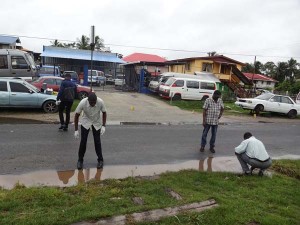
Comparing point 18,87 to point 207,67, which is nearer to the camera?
point 18,87

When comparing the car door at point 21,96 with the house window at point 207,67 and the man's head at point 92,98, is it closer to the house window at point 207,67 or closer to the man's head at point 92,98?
the man's head at point 92,98

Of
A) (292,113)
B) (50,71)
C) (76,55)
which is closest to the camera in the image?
(292,113)

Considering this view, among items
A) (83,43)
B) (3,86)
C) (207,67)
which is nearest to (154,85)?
(3,86)

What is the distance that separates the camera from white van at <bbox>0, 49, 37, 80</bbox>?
17.9 m

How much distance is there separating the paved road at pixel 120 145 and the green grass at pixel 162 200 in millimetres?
1637

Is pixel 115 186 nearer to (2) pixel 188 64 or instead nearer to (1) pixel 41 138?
(1) pixel 41 138

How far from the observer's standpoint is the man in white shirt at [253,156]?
7.05 metres

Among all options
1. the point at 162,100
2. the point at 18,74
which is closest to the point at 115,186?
the point at 18,74

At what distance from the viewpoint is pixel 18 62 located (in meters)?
18.2

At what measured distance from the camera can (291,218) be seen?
502cm

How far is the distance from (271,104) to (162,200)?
17.2 meters

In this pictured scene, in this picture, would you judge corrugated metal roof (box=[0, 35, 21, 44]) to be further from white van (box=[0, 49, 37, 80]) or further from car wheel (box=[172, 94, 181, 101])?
car wheel (box=[172, 94, 181, 101])

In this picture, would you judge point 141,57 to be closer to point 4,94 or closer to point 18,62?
point 18,62

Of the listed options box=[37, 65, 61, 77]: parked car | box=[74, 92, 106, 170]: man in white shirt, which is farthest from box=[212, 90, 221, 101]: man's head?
box=[37, 65, 61, 77]: parked car
